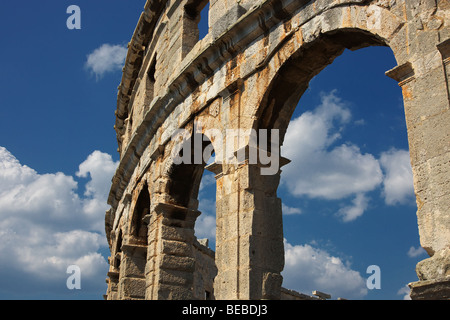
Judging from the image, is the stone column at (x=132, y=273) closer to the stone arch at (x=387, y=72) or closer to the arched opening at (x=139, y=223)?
the arched opening at (x=139, y=223)

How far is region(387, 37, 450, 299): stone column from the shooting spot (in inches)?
149

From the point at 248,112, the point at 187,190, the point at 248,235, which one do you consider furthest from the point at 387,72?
the point at 187,190

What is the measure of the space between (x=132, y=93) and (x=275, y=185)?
25.1ft

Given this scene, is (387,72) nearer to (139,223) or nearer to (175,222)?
(175,222)

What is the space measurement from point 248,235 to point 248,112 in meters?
1.58

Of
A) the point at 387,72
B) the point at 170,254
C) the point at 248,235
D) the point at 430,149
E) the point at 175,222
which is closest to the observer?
the point at 430,149

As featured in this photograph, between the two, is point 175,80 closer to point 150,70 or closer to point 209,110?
point 209,110

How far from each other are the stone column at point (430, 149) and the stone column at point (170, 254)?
4791 millimetres

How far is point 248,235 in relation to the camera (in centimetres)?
581

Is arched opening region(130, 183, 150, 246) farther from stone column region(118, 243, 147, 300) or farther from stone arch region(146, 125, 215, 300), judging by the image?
stone arch region(146, 125, 215, 300)

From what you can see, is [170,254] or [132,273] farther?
[132,273]

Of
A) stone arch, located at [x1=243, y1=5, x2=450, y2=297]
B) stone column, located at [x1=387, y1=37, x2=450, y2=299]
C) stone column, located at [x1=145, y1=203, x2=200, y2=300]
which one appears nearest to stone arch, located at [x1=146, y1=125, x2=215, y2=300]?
Answer: stone column, located at [x1=145, y1=203, x2=200, y2=300]

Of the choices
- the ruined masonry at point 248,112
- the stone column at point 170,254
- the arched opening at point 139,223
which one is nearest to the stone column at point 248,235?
the ruined masonry at point 248,112

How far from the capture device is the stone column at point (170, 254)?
8.05 meters
